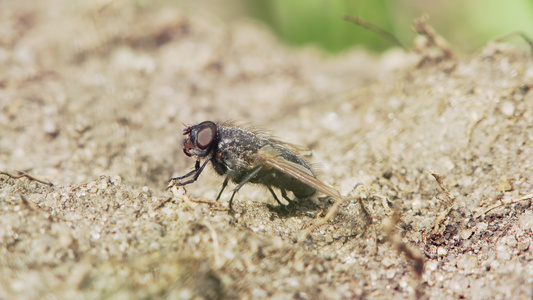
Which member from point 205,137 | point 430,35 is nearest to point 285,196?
point 205,137

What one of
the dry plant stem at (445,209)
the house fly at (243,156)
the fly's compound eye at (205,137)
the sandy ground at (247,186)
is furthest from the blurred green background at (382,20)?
the fly's compound eye at (205,137)

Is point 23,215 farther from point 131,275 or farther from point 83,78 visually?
point 83,78

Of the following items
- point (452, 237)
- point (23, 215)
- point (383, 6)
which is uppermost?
point (383, 6)

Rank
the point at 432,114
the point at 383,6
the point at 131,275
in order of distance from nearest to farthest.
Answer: the point at 131,275
the point at 432,114
the point at 383,6

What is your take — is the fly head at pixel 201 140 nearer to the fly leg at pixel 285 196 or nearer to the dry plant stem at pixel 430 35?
the fly leg at pixel 285 196

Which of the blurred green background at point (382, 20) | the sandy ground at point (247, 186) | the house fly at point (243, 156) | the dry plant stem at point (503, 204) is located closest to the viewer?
the sandy ground at point (247, 186)

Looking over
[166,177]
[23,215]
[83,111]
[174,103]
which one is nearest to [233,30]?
[174,103]

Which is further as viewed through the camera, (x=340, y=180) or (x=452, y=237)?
(x=340, y=180)
